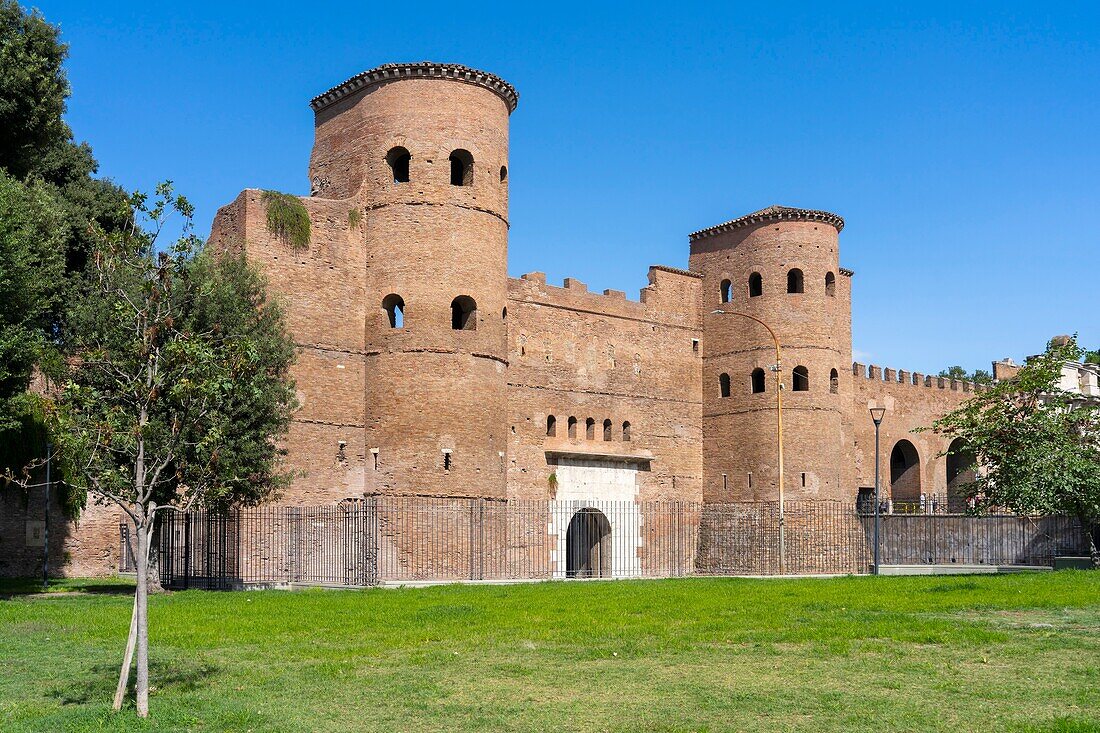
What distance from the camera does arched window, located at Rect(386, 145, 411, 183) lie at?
3052 cm

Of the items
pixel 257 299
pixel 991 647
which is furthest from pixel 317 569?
pixel 991 647

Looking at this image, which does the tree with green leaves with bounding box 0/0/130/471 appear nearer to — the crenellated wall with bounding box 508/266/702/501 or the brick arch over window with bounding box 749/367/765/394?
the crenellated wall with bounding box 508/266/702/501

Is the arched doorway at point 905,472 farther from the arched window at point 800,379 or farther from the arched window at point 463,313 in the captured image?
the arched window at point 463,313

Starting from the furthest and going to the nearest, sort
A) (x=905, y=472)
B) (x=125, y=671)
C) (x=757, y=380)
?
(x=905, y=472) < (x=757, y=380) < (x=125, y=671)

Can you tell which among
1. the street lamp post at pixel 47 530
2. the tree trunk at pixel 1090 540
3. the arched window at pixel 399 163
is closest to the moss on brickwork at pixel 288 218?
the arched window at pixel 399 163

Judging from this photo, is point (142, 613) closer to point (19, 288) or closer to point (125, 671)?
point (125, 671)

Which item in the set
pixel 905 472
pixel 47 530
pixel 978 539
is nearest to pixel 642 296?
pixel 978 539

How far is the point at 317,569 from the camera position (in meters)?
27.3

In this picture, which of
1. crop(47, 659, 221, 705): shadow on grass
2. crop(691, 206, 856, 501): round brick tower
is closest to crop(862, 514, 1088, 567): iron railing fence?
crop(691, 206, 856, 501): round brick tower

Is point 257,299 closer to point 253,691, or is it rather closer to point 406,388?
point 406,388

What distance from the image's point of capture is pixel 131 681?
10.1m

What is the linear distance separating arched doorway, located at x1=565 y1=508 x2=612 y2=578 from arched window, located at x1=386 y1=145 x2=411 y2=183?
11.3 meters

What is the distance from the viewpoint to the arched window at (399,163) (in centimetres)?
3052

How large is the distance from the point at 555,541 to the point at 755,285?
10.9m
